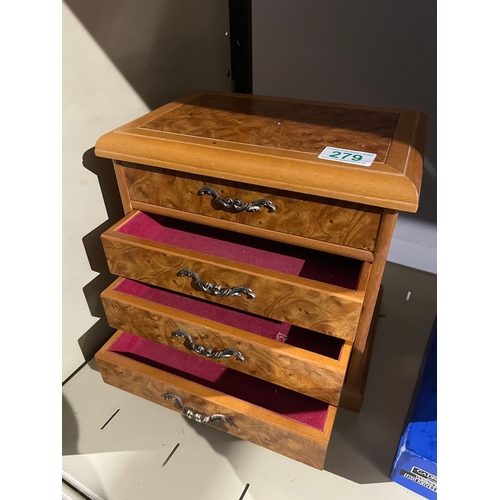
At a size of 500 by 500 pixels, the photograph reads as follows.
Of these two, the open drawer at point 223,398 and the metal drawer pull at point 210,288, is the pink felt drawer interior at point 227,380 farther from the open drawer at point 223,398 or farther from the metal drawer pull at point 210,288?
the metal drawer pull at point 210,288

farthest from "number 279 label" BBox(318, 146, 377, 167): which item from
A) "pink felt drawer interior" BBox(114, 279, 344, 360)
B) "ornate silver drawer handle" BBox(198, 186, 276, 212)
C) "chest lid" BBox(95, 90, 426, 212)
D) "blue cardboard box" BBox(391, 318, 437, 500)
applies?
"blue cardboard box" BBox(391, 318, 437, 500)

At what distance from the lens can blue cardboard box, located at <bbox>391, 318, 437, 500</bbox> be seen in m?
0.69

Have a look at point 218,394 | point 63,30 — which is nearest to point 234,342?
point 218,394

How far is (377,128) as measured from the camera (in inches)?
28.9

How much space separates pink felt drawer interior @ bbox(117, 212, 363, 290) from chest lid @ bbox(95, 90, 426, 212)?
182 mm

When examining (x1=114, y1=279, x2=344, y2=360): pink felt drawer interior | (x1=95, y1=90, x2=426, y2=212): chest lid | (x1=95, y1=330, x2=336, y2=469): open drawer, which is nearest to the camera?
(x1=95, y1=90, x2=426, y2=212): chest lid

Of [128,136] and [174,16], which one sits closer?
[128,136]

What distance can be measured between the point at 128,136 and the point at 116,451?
0.62 metres

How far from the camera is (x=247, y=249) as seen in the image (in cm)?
84

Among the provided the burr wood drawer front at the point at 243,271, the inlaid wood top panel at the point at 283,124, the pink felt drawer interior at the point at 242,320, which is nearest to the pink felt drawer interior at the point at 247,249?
the burr wood drawer front at the point at 243,271

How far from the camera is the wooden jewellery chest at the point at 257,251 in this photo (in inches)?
24.4

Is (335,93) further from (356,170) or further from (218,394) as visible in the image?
(218,394)

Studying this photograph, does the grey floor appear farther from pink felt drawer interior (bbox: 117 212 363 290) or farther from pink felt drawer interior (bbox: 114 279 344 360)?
pink felt drawer interior (bbox: 117 212 363 290)

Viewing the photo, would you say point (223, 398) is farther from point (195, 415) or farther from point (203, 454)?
point (203, 454)
